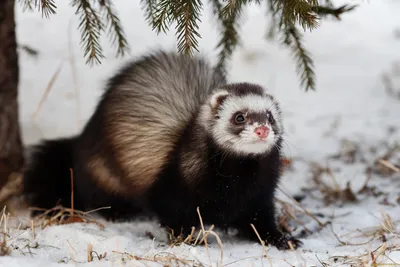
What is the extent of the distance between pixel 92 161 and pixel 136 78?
567mm

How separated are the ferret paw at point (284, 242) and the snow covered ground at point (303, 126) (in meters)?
0.07

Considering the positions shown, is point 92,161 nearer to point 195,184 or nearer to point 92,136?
point 92,136

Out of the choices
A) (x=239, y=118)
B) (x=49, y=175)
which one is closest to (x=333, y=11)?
(x=239, y=118)

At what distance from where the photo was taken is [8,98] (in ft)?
12.4

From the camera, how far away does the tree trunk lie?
3619 millimetres

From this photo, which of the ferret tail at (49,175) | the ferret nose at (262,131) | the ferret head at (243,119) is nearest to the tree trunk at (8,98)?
the ferret tail at (49,175)

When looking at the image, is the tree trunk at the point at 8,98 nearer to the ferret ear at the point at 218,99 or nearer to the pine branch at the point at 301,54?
the ferret ear at the point at 218,99

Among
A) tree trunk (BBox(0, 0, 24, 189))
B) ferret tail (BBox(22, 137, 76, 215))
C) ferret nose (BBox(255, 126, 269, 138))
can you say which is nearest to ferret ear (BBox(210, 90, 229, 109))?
ferret nose (BBox(255, 126, 269, 138))

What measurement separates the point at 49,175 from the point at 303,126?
8.48 feet

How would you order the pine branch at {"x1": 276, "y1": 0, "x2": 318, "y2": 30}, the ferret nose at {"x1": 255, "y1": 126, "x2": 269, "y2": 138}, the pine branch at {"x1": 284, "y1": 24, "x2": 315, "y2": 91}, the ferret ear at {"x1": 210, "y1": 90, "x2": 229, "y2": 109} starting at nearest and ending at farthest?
1. the pine branch at {"x1": 276, "y1": 0, "x2": 318, "y2": 30}
2. the ferret nose at {"x1": 255, "y1": 126, "x2": 269, "y2": 138}
3. the ferret ear at {"x1": 210, "y1": 90, "x2": 229, "y2": 109}
4. the pine branch at {"x1": 284, "y1": 24, "x2": 315, "y2": 91}

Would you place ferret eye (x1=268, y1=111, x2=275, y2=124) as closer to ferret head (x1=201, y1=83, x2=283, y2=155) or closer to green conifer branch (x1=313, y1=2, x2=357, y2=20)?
ferret head (x1=201, y1=83, x2=283, y2=155)

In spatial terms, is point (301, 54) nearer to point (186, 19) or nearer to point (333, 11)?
point (333, 11)

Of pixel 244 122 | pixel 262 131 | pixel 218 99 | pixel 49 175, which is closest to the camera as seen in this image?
pixel 262 131

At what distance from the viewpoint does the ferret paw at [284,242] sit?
3.00 metres
